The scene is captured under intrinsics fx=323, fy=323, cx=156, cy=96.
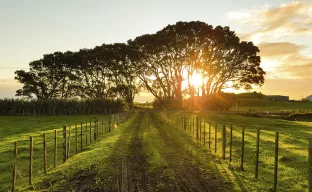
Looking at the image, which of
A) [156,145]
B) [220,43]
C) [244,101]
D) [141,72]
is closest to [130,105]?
[141,72]

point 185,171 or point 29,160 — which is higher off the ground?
point 185,171

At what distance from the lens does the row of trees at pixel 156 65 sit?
72.3 m

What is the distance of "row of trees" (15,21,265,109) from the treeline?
11630mm

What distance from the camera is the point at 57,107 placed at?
271 ft

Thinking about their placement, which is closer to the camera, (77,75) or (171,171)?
(171,171)

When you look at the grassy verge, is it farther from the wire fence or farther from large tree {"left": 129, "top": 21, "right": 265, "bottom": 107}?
large tree {"left": 129, "top": 21, "right": 265, "bottom": 107}

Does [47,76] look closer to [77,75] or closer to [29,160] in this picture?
[77,75]

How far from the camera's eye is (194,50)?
72.2 metres

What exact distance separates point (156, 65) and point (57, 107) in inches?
1082

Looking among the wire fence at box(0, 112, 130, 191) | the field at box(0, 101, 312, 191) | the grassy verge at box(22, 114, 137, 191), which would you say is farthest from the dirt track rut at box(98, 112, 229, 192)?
the wire fence at box(0, 112, 130, 191)

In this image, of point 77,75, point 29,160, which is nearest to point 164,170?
point 29,160

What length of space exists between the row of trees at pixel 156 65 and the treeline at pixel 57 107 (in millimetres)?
11630

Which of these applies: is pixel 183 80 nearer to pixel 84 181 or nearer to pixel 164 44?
pixel 164 44

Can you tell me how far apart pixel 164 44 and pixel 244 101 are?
7616 cm
